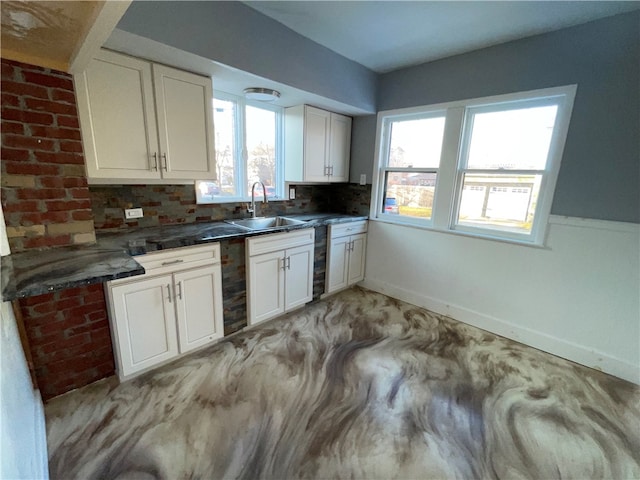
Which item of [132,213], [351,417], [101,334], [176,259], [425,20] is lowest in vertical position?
[351,417]

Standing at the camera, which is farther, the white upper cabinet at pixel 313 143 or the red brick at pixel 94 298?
the white upper cabinet at pixel 313 143

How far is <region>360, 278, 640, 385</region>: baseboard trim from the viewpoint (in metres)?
2.15

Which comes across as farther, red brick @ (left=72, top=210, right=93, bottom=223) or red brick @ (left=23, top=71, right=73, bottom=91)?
red brick @ (left=72, top=210, right=93, bottom=223)

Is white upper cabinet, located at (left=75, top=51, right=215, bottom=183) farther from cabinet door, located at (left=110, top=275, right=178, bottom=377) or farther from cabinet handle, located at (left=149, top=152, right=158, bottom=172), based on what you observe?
cabinet door, located at (left=110, top=275, right=178, bottom=377)

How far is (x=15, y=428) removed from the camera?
927 mm

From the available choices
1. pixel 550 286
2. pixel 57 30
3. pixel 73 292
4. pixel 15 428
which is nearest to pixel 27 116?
pixel 57 30

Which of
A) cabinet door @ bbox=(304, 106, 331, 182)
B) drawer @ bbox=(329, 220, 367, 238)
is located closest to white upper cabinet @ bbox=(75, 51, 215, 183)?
cabinet door @ bbox=(304, 106, 331, 182)

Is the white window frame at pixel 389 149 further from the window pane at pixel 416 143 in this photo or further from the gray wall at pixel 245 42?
the gray wall at pixel 245 42

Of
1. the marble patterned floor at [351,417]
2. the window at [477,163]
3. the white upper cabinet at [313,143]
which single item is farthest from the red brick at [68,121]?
the window at [477,163]

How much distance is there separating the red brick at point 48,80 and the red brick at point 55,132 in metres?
0.21

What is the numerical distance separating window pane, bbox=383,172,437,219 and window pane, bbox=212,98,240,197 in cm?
182

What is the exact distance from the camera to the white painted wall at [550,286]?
6.86 ft

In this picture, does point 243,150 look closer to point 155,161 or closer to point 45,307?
point 155,161

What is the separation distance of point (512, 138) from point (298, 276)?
2.37 m
